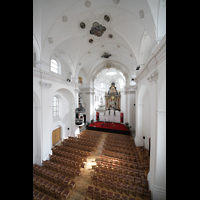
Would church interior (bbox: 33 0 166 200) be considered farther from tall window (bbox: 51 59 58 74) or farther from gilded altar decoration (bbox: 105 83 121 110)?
gilded altar decoration (bbox: 105 83 121 110)

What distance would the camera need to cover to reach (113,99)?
2108 cm

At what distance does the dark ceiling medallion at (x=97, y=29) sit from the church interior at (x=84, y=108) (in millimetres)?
75

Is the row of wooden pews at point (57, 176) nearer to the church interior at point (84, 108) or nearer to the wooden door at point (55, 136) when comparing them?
the church interior at point (84, 108)

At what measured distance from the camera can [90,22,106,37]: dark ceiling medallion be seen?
693 centimetres

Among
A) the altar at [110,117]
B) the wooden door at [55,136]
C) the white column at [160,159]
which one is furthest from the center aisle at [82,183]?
the altar at [110,117]

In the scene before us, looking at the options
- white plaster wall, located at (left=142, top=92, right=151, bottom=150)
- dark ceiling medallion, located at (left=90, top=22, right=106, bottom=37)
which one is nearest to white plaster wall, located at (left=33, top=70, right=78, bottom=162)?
dark ceiling medallion, located at (left=90, top=22, right=106, bottom=37)

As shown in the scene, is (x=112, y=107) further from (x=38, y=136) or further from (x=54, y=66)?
(x=38, y=136)

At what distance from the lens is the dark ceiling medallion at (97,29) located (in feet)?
22.7

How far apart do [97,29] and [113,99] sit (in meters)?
15.3

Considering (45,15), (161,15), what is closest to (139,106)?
(161,15)

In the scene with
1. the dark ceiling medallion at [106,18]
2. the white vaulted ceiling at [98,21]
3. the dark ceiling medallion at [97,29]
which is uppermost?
the dark ceiling medallion at [97,29]

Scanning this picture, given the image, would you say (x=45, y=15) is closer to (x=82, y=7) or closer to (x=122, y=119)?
(x=82, y=7)

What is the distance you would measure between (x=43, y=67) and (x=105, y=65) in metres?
10.2
